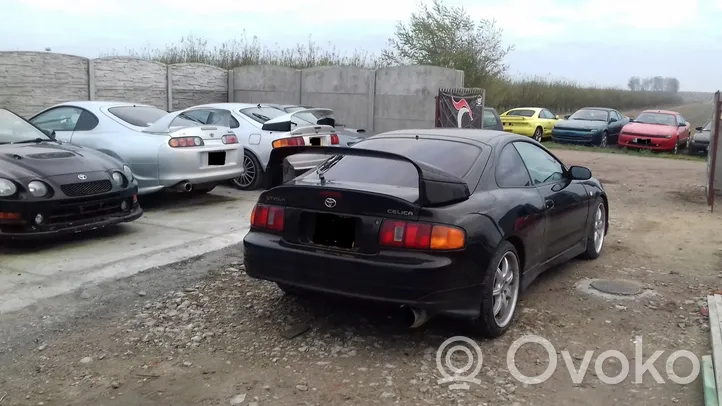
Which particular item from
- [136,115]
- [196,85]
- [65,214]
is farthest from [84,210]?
[196,85]

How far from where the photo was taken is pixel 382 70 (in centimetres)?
1775

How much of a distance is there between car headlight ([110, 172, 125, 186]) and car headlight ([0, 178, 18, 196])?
3.48 feet

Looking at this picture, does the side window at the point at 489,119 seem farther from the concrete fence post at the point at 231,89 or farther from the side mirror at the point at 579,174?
the side mirror at the point at 579,174

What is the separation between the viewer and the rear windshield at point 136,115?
30.6ft

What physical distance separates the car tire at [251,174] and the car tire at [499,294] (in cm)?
648

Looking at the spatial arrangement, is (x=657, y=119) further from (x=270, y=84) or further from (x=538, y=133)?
(x=270, y=84)

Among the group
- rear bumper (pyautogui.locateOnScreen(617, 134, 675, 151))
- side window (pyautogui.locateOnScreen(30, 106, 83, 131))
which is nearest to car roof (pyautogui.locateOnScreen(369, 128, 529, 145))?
side window (pyautogui.locateOnScreen(30, 106, 83, 131))

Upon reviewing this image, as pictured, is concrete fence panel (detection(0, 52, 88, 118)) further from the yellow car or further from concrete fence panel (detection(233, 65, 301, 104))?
the yellow car

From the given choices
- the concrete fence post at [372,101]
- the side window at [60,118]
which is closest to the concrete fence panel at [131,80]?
the concrete fence post at [372,101]

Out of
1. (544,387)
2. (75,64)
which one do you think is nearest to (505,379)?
(544,387)

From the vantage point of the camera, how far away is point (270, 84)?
19.6m

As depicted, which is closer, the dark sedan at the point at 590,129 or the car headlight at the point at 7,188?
the car headlight at the point at 7,188

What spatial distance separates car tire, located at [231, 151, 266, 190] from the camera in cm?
1074

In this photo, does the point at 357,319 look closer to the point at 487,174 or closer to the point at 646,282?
the point at 487,174
